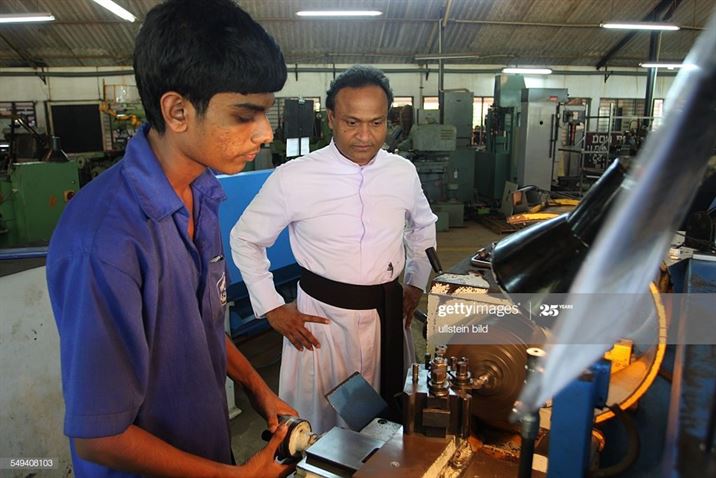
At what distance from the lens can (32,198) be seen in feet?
13.1

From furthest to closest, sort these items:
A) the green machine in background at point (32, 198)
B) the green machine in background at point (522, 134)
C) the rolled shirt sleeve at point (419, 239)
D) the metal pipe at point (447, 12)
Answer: the metal pipe at point (447, 12)
the green machine in background at point (522, 134)
the green machine in background at point (32, 198)
the rolled shirt sleeve at point (419, 239)

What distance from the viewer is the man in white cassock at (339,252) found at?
1.47m

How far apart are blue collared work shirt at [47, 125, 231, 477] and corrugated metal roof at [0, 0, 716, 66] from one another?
23.4ft

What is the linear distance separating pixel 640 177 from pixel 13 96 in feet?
34.8

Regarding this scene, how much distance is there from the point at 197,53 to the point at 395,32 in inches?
321

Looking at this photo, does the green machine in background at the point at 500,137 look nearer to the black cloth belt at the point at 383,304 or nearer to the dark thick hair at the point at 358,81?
the dark thick hair at the point at 358,81

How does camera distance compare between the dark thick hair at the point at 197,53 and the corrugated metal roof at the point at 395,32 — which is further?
the corrugated metal roof at the point at 395,32

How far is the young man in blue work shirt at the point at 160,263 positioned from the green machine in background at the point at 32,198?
377 centimetres

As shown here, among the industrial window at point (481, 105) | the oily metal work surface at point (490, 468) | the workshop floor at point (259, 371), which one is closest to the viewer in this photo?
the oily metal work surface at point (490, 468)

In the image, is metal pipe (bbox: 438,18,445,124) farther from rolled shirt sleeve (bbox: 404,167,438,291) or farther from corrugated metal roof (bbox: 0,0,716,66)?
rolled shirt sleeve (bbox: 404,167,438,291)

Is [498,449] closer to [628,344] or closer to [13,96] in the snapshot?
[628,344]

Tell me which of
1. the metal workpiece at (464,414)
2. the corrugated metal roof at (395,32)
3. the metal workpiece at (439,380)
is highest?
the corrugated metal roof at (395,32)

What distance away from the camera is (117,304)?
0.63 m

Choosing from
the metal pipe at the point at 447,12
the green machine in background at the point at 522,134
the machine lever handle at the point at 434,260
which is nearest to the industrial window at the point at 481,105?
the metal pipe at the point at 447,12
